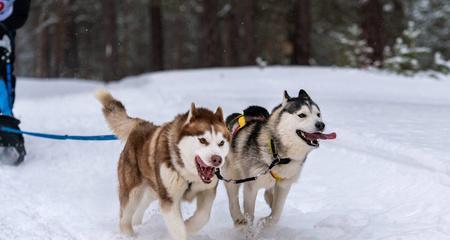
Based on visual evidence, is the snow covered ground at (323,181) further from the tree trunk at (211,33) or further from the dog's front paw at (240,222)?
the tree trunk at (211,33)

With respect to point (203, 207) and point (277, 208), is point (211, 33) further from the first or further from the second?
point (203, 207)

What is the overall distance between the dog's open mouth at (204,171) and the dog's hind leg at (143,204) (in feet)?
3.12

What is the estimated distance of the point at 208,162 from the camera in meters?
4.01

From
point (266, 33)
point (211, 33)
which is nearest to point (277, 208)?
point (211, 33)

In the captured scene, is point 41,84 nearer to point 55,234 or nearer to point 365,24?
point 365,24

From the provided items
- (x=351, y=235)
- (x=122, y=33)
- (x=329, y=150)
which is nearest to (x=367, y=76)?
(x=329, y=150)

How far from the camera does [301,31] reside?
20453 millimetres

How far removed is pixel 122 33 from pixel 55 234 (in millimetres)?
32604

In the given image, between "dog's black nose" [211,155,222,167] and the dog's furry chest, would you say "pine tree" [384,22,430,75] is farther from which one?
"dog's black nose" [211,155,222,167]

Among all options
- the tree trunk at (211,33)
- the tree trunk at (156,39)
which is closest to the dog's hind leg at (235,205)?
the tree trunk at (211,33)

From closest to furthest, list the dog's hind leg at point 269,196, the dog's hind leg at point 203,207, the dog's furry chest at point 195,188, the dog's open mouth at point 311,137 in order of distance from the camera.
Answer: the dog's furry chest at point 195,188 → the dog's hind leg at point 203,207 → the dog's open mouth at point 311,137 → the dog's hind leg at point 269,196

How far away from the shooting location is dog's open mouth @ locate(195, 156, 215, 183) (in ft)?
13.6

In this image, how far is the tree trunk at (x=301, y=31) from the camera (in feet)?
67.1

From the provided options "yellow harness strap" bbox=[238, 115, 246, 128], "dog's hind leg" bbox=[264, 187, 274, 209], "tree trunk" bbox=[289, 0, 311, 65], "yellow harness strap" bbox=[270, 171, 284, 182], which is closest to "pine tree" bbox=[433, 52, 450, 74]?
"tree trunk" bbox=[289, 0, 311, 65]
